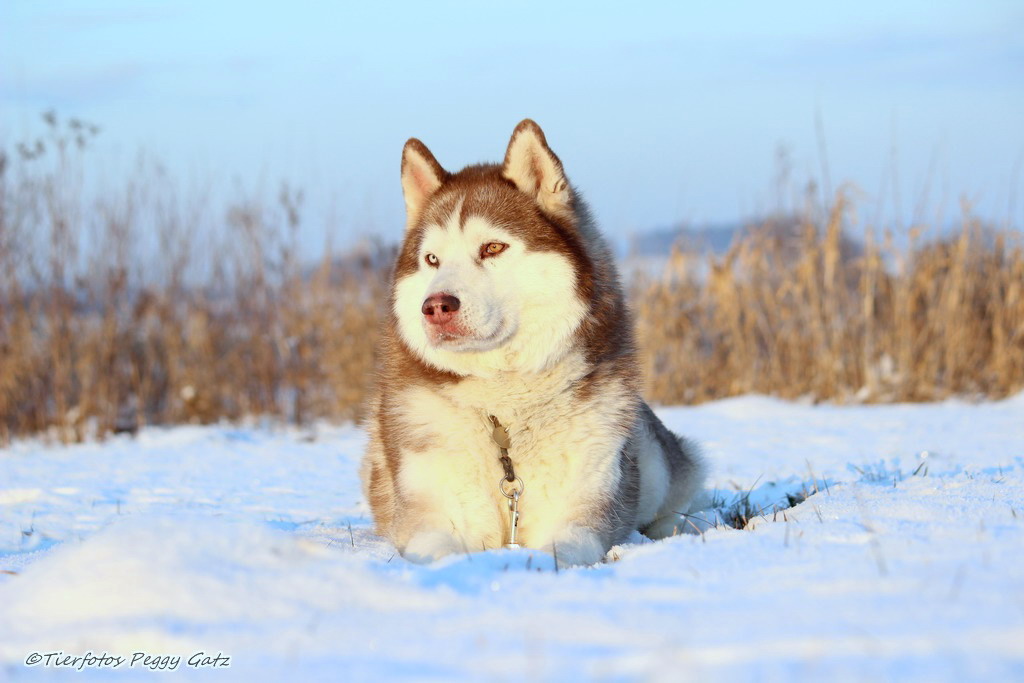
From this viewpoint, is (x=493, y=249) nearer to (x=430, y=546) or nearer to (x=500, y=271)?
(x=500, y=271)

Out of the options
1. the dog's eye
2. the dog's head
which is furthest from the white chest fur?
the dog's eye

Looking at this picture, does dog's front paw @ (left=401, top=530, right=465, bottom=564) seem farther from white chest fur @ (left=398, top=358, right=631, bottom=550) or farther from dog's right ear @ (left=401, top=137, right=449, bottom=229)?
dog's right ear @ (left=401, top=137, right=449, bottom=229)

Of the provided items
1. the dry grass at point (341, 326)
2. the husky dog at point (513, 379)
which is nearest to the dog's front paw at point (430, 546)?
the husky dog at point (513, 379)

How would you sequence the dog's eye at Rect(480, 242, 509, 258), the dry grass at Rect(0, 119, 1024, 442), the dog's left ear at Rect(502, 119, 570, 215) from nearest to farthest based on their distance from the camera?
the dog's eye at Rect(480, 242, 509, 258) → the dog's left ear at Rect(502, 119, 570, 215) → the dry grass at Rect(0, 119, 1024, 442)

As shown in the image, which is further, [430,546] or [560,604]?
[430,546]

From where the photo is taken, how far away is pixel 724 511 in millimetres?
4402

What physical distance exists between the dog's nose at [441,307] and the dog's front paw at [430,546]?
30.9 inches

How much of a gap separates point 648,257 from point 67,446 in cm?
627

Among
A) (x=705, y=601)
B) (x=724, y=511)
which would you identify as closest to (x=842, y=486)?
(x=724, y=511)

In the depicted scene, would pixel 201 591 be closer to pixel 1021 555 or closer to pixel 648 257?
pixel 1021 555

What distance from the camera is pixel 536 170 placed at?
12.7ft

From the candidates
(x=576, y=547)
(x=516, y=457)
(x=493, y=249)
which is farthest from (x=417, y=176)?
(x=576, y=547)

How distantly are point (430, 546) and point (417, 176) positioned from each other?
176 centimetres

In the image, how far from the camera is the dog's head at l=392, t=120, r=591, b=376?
3.39m
